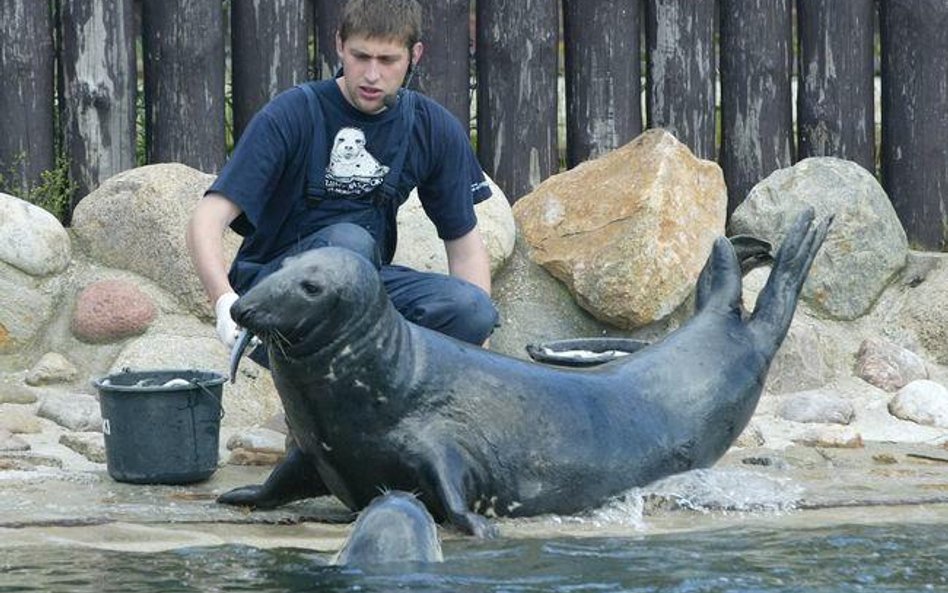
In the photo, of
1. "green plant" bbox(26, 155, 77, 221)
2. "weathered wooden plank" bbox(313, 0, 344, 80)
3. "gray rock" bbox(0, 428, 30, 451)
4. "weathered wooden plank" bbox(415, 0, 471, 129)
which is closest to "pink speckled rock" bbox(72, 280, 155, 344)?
"green plant" bbox(26, 155, 77, 221)

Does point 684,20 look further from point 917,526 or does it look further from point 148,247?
point 917,526

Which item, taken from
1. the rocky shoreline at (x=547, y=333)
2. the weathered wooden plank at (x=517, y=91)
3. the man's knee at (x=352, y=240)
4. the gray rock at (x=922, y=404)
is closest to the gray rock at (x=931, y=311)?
the rocky shoreline at (x=547, y=333)

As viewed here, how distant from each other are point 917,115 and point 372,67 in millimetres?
3386

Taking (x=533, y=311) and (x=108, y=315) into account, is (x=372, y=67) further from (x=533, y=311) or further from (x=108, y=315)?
(x=533, y=311)

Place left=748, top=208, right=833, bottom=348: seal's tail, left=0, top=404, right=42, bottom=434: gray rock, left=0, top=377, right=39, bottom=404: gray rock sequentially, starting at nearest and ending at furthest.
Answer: left=748, top=208, right=833, bottom=348: seal's tail, left=0, top=404, right=42, bottom=434: gray rock, left=0, top=377, right=39, bottom=404: gray rock

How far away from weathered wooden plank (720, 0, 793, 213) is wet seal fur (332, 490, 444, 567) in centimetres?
402

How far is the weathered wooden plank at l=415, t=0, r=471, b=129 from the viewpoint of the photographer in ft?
26.9

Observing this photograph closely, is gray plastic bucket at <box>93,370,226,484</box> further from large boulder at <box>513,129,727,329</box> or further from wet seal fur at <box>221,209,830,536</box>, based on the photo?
large boulder at <box>513,129,727,329</box>

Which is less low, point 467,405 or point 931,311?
point 931,311

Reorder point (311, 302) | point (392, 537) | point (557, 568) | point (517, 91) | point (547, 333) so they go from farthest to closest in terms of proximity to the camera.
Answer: point (517, 91) < point (547, 333) < point (311, 302) < point (557, 568) < point (392, 537)

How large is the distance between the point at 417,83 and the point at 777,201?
159cm

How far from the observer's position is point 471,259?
6.59 metres

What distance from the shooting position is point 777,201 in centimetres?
832

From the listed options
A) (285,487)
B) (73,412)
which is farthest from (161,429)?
(73,412)
